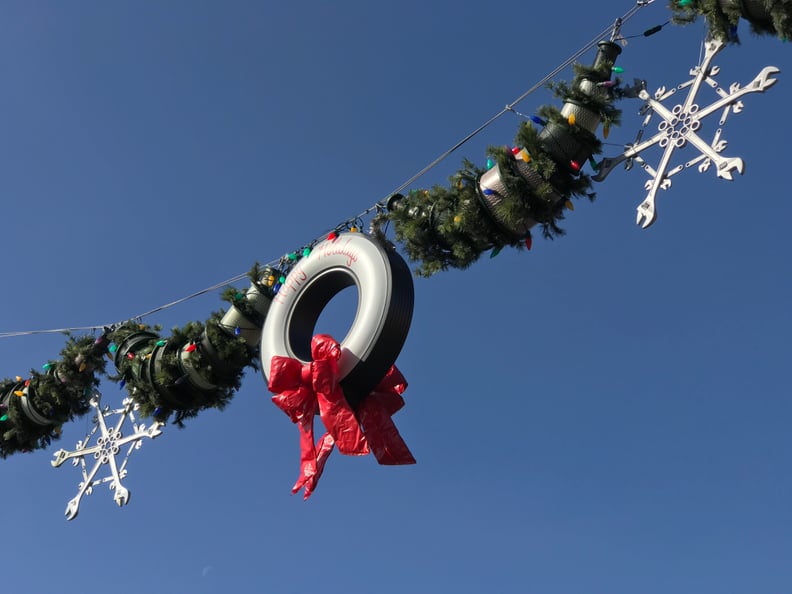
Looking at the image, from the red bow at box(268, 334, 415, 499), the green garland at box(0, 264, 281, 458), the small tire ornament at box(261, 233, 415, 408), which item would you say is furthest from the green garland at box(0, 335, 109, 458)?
the red bow at box(268, 334, 415, 499)

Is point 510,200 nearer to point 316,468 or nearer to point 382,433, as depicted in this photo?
point 382,433

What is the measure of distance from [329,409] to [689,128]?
2421mm

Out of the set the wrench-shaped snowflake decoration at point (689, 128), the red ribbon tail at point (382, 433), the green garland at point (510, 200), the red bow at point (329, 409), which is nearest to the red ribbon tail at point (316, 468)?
the red bow at point (329, 409)

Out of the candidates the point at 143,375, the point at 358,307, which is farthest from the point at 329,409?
the point at 143,375

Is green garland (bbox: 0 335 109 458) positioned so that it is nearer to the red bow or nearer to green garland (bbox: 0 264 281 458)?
green garland (bbox: 0 264 281 458)

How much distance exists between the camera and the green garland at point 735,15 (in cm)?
453

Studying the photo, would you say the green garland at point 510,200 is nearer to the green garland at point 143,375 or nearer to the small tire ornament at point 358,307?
the small tire ornament at point 358,307

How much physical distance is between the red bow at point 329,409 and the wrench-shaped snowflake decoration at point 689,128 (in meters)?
1.75

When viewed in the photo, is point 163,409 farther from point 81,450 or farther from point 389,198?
point 389,198

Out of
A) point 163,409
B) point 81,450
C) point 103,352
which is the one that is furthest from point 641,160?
point 81,450

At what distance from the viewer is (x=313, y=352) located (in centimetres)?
533

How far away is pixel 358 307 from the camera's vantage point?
5.45 metres

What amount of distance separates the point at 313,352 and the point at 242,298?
1.47 metres

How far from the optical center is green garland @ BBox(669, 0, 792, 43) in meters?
4.53
